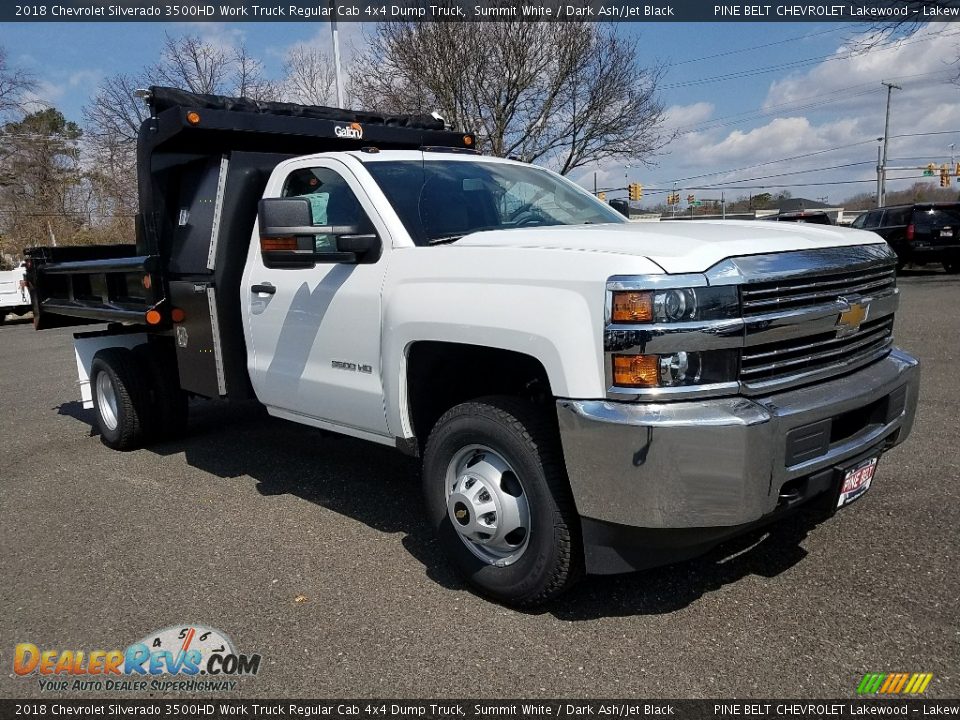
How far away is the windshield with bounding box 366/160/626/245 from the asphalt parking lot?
1.69 meters

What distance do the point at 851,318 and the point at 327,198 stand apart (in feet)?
8.94

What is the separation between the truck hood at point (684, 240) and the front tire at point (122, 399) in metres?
3.70

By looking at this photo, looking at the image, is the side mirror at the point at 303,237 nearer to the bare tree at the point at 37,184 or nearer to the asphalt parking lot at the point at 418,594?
the asphalt parking lot at the point at 418,594

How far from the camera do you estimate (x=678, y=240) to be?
9.59 ft

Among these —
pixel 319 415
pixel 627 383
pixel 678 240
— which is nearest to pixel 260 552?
pixel 319 415

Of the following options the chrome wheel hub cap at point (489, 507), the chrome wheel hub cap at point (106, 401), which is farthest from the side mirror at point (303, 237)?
the chrome wheel hub cap at point (106, 401)

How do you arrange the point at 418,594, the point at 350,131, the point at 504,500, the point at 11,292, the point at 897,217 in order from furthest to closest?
the point at 897,217
the point at 11,292
the point at 350,131
the point at 418,594
the point at 504,500

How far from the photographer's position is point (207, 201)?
5.04 meters

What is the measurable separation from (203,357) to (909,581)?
4132mm

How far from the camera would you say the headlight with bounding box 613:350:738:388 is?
2705 mm

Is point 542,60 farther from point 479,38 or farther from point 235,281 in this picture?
point 235,281

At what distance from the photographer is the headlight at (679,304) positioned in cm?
269

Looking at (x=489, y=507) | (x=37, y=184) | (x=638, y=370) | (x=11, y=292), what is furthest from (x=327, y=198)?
(x=37, y=184)

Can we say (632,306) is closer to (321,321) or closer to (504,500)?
(504,500)
